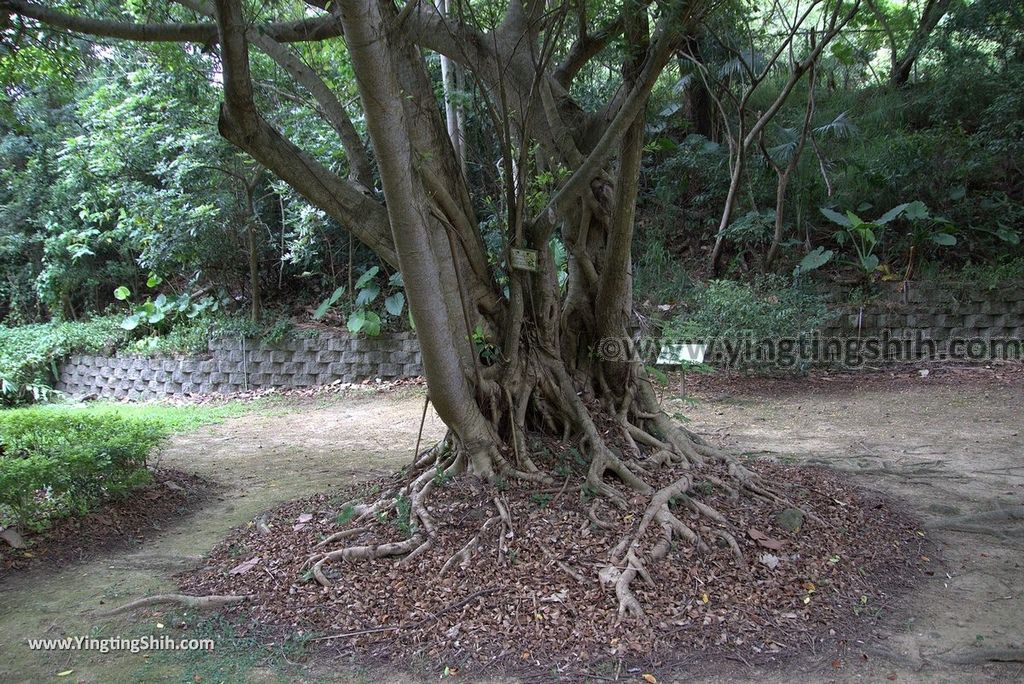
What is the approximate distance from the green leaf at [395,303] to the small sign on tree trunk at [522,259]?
6.74 m

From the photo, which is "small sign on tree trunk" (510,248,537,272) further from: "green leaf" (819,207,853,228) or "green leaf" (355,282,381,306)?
"green leaf" (819,207,853,228)

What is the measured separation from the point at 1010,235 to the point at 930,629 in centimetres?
922

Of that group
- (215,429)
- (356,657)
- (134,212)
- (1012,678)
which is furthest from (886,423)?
(134,212)

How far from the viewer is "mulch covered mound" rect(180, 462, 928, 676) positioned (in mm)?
3486

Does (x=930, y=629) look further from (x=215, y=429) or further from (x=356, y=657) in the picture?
(x=215, y=429)

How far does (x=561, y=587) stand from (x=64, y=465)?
3.51m

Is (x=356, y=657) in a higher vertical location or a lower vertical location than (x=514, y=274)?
lower

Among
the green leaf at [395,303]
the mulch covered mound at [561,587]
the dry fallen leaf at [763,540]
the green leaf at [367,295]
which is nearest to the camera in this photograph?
the mulch covered mound at [561,587]

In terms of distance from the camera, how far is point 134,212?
1234cm

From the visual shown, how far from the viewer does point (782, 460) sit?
21.0 ft

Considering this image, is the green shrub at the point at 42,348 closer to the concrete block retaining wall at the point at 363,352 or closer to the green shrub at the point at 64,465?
the concrete block retaining wall at the point at 363,352

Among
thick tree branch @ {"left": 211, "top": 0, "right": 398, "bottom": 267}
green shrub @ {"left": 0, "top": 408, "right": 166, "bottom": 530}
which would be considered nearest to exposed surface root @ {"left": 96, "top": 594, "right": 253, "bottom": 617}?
green shrub @ {"left": 0, "top": 408, "right": 166, "bottom": 530}

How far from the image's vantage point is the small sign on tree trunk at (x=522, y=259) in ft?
16.0

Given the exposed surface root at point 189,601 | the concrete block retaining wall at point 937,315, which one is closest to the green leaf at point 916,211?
the concrete block retaining wall at point 937,315
